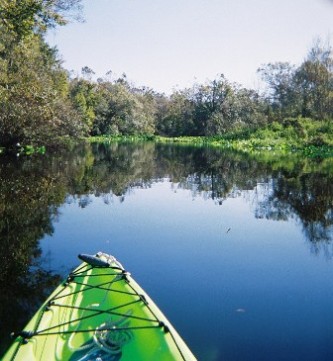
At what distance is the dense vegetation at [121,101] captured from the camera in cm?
1905

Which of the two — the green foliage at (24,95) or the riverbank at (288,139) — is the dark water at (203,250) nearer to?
the green foliage at (24,95)

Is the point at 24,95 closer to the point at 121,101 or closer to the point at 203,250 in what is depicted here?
the point at 203,250

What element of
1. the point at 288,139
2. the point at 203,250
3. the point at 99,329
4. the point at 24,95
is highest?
the point at 24,95

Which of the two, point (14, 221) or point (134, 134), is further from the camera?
point (134, 134)

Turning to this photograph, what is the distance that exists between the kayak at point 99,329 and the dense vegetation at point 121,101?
32.7ft

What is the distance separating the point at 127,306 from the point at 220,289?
2.00 m

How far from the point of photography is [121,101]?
51.2 m

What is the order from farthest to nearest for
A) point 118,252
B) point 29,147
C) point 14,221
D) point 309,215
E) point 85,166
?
1. point 29,147
2. point 85,166
3. point 309,215
4. point 14,221
5. point 118,252

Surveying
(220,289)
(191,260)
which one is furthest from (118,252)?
(220,289)

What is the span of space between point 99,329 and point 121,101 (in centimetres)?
4933

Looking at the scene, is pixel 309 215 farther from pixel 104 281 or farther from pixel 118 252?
pixel 104 281

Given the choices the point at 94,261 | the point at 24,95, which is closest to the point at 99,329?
the point at 94,261

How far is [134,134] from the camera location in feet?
Answer: 174

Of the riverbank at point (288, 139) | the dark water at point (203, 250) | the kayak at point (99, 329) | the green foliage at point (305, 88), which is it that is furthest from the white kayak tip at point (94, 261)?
the green foliage at point (305, 88)
